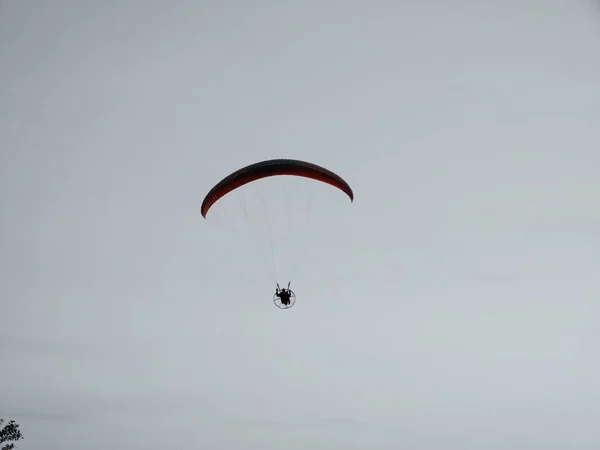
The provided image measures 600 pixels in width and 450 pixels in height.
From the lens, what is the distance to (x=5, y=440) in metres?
45.4

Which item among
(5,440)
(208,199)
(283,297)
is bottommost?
(5,440)

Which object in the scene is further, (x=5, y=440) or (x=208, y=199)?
(x=5, y=440)

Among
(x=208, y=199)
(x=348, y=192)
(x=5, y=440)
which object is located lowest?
(x=5, y=440)

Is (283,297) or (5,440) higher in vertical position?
(283,297)

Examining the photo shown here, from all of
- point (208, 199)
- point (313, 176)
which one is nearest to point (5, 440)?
point (208, 199)

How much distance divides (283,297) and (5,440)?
40.1 metres

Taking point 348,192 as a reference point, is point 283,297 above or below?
below

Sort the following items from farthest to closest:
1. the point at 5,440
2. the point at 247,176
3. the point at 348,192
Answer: the point at 5,440 < the point at 348,192 < the point at 247,176

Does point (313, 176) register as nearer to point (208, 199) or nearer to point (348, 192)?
point (348, 192)

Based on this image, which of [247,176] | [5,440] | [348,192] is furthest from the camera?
[5,440]

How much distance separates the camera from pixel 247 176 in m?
24.0

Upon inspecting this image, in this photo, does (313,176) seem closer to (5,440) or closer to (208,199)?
(208,199)

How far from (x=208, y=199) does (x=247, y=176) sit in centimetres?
283

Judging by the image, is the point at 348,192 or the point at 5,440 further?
the point at 5,440
